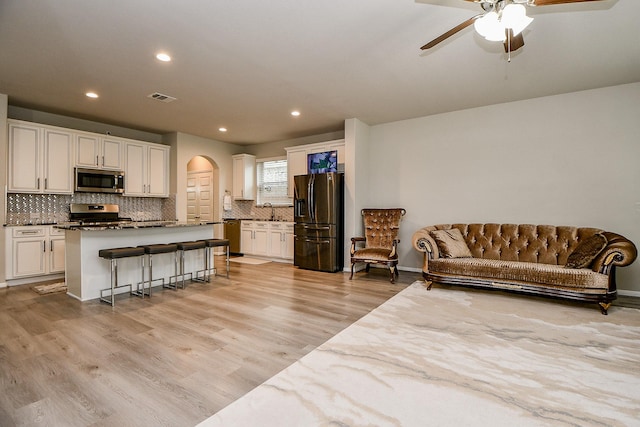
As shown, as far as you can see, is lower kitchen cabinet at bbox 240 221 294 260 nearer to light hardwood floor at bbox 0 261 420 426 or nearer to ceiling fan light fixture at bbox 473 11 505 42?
light hardwood floor at bbox 0 261 420 426

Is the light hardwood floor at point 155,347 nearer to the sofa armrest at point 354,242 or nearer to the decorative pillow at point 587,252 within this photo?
the sofa armrest at point 354,242

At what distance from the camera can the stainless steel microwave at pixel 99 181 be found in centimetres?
515

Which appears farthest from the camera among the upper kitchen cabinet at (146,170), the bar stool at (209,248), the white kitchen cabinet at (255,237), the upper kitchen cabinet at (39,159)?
the white kitchen cabinet at (255,237)

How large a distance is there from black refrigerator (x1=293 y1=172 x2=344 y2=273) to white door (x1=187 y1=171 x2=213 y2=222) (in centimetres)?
292

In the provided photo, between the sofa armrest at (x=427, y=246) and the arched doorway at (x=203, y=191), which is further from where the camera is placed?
the arched doorway at (x=203, y=191)

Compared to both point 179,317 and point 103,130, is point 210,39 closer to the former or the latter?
point 179,317

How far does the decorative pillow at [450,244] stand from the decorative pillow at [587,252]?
3.74ft

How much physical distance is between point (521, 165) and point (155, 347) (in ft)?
17.1

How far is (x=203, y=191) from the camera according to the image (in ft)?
25.3

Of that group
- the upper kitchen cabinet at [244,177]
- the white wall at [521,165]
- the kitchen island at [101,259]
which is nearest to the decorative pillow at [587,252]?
the white wall at [521,165]

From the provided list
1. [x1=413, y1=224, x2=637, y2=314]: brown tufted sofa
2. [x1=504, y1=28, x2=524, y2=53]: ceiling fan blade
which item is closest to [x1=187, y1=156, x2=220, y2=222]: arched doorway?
[x1=413, y1=224, x2=637, y2=314]: brown tufted sofa

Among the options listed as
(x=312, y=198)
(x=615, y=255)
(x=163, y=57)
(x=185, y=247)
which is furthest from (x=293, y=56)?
(x=615, y=255)

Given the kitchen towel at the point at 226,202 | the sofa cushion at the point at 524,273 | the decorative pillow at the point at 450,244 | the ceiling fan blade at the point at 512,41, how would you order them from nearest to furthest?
the ceiling fan blade at the point at 512,41 → the sofa cushion at the point at 524,273 → the decorative pillow at the point at 450,244 → the kitchen towel at the point at 226,202

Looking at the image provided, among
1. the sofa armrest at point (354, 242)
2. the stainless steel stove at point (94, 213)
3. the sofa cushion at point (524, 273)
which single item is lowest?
the sofa cushion at point (524, 273)
